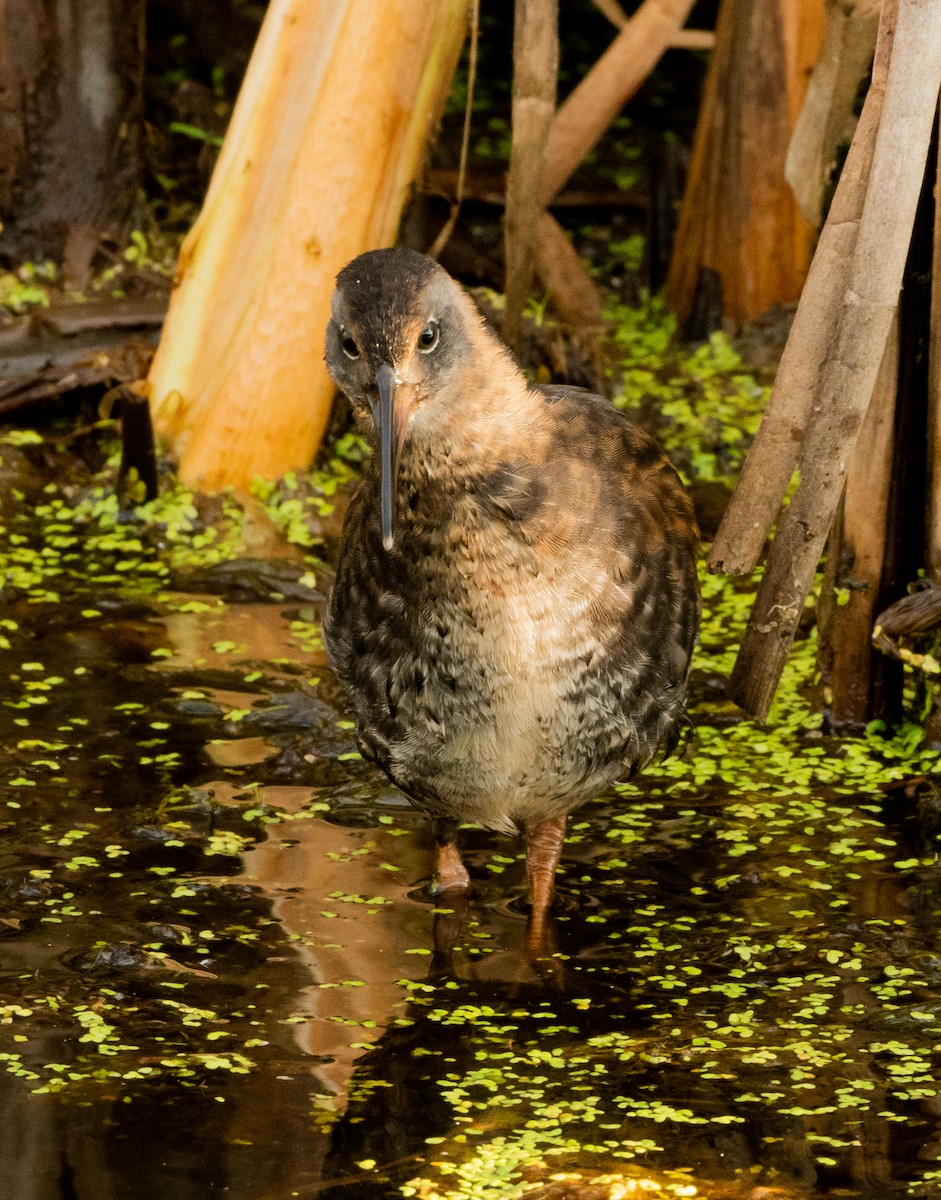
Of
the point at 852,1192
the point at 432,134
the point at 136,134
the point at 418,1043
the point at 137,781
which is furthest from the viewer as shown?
the point at 136,134

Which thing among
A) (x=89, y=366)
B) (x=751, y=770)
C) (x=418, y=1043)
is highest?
(x=89, y=366)

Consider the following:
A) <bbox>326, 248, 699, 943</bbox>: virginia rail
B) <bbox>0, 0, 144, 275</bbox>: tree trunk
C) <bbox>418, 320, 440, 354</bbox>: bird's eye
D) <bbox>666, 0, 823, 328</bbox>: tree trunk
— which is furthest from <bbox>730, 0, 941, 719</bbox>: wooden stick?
<bbox>0, 0, 144, 275</bbox>: tree trunk

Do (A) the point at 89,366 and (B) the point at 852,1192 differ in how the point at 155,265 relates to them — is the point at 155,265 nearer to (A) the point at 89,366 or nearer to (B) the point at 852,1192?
(A) the point at 89,366

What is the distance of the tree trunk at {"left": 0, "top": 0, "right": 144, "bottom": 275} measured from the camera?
7293mm

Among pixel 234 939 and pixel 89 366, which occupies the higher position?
pixel 89 366

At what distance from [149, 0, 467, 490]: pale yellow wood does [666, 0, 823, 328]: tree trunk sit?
73.9 inches

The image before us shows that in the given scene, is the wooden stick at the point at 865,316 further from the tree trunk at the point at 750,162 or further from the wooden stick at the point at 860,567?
the tree trunk at the point at 750,162

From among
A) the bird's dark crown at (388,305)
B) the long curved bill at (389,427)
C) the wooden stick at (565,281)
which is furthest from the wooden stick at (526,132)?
the long curved bill at (389,427)

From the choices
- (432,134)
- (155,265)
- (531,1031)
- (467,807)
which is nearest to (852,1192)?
(531,1031)

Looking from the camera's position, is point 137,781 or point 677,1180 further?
point 137,781

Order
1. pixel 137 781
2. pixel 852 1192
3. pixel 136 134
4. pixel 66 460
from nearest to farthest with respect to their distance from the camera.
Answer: pixel 852 1192, pixel 137 781, pixel 66 460, pixel 136 134

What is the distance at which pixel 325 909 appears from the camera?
414cm

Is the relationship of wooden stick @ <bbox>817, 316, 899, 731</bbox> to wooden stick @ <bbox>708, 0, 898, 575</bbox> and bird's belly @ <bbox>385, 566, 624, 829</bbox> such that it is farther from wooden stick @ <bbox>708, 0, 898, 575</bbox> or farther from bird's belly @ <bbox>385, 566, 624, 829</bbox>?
bird's belly @ <bbox>385, 566, 624, 829</bbox>

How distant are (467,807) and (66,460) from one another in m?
3.44
